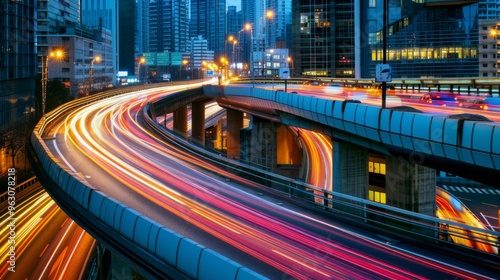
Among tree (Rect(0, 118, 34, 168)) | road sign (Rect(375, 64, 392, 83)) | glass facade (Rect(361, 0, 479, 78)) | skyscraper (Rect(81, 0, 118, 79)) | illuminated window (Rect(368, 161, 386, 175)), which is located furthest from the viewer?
skyscraper (Rect(81, 0, 118, 79))

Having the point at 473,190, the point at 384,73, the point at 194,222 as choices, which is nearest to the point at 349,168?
the point at 384,73

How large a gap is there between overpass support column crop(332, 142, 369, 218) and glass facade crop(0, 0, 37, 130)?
107 ft

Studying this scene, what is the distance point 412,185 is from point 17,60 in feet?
137

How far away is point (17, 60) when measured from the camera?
53.8 meters

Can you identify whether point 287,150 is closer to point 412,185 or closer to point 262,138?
point 262,138

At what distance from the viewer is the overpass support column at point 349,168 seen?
31219mm

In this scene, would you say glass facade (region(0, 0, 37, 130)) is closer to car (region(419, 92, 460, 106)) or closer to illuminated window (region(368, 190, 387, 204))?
illuminated window (region(368, 190, 387, 204))

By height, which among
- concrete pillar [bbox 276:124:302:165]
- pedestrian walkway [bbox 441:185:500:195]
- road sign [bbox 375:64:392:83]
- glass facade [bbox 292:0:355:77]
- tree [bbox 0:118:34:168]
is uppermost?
glass facade [bbox 292:0:355:77]

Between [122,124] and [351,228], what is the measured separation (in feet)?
101

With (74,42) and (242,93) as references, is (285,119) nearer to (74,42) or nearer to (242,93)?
(242,93)

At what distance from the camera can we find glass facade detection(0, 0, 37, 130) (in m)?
50.1

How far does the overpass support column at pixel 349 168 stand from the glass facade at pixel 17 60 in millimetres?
32698

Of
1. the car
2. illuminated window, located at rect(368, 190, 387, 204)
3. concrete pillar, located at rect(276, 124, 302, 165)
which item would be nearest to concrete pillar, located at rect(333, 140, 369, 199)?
illuminated window, located at rect(368, 190, 387, 204)

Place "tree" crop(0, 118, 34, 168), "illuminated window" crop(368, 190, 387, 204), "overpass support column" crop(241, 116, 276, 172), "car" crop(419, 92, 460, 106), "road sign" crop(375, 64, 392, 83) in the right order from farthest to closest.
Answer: "overpass support column" crop(241, 116, 276, 172), "tree" crop(0, 118, 34, 168), "illuminated window" crop(368, 190, 387, 204), "car" crop(419, 92, 460, 106), "road sign" crop(375, 64, 392, 83)
